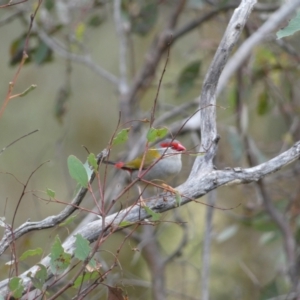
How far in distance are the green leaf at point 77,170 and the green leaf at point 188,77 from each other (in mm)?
2282

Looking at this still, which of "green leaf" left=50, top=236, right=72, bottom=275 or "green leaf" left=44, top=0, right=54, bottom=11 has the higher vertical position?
"green leaf" left=44, top=0, right=54, bottom=11

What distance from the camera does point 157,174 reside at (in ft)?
7.01

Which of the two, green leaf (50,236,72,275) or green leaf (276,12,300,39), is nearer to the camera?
green leaf (50,236,72,275)

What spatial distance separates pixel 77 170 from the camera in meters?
1.18

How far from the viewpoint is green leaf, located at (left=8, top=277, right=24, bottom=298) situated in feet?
3.78

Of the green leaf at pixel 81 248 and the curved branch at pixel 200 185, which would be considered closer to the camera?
the green leaf at pixel 81 248

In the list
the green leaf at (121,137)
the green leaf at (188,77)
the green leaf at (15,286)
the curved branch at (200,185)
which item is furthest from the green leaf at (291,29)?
the green leaf at (188,77)

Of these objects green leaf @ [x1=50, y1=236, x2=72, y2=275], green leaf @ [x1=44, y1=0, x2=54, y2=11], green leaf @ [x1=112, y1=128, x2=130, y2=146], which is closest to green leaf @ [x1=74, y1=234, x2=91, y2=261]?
green leaf @ [x1=50, y1=236, x2=72, y2=275]

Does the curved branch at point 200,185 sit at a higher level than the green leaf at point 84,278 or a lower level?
higher

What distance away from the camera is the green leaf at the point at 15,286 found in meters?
1.15

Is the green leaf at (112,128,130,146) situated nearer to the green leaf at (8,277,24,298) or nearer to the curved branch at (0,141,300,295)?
the curved branch at (0,141,300,295)

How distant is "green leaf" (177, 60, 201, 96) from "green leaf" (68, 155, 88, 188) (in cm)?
228

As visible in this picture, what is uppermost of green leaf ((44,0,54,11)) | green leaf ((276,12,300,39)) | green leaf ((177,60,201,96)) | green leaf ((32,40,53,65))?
green leaf ((44,0,54,11))

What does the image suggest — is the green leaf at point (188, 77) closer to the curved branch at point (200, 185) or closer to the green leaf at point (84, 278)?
the curved branch at point (200, 185)
